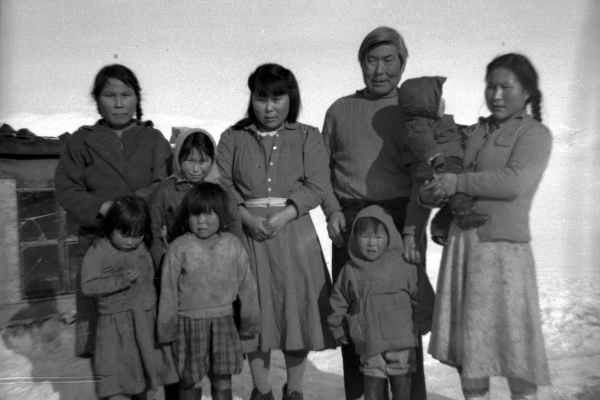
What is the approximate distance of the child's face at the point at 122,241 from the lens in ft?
8.30

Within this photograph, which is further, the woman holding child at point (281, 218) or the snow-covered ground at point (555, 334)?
the snow-covered ground at point (555, 334)

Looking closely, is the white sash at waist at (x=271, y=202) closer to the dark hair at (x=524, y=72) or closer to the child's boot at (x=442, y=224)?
the child's boot at (x=442, y=224)

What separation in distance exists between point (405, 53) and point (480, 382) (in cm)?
161

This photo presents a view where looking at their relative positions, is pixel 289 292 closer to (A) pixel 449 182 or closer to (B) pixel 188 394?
(B) pixel 188 394

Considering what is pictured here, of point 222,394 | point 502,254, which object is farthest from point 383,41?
point 222,394

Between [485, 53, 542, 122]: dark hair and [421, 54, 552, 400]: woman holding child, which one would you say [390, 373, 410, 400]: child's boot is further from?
[485, 53, 542, 122]: dark hair

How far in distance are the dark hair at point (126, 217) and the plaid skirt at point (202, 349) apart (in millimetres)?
476

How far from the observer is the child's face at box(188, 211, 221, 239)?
2.52 metres

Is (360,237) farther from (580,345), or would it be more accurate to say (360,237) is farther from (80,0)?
(580,345)

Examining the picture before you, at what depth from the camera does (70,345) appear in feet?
15.0

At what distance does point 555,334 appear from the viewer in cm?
411

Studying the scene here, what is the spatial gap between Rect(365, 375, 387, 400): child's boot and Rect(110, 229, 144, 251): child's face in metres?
1.28

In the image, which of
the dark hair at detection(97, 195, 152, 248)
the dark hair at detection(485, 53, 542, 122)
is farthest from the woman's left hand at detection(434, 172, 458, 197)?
the dark hair at detection(97, 195, 152, 248)

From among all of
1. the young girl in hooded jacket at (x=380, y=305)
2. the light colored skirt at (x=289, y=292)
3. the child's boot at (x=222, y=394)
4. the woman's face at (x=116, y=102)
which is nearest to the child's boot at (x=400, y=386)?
the young girl in hooded jacket at (x=380, y=305)
